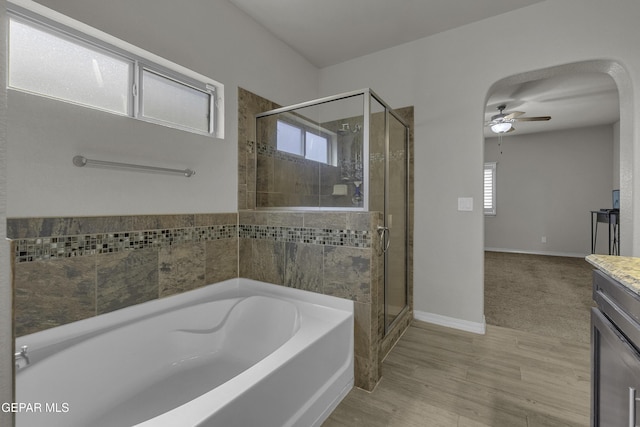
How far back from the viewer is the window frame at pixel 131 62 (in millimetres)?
1410

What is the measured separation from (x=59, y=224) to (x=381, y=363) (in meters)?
2.03

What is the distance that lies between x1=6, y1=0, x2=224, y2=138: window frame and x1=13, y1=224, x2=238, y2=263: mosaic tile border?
69 centimetres

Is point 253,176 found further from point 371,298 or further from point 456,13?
point 456,13

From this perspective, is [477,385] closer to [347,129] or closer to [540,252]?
[347,129]

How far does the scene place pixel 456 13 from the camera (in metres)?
2.38

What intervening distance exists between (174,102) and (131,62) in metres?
0.33

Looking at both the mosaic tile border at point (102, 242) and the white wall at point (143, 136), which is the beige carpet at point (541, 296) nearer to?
the mosaic tile border at point (102, 242)

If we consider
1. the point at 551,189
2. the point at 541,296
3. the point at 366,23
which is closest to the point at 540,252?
the point at 551,189

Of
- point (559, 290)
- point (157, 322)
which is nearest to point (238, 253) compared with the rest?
point (157, 322)

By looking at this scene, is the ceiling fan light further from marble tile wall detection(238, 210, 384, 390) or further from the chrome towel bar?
the chrome towel bar

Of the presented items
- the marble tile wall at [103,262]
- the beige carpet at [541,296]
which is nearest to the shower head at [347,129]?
the marble tile wall at [103,262]

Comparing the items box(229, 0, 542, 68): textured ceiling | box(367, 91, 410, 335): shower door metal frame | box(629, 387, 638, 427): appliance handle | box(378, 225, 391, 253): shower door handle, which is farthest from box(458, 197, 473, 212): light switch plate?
box(629, 387, 638, 427): appliance handle

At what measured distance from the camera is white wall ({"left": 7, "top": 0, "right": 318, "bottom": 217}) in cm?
133

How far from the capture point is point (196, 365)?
172cm
